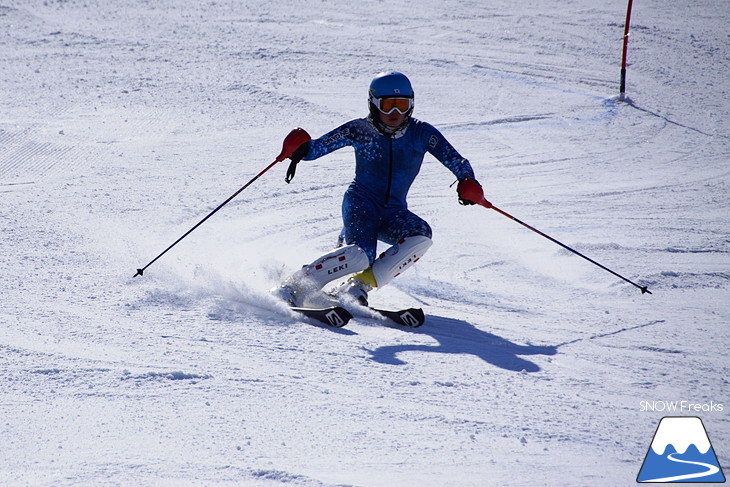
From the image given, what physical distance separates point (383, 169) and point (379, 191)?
0.52ft

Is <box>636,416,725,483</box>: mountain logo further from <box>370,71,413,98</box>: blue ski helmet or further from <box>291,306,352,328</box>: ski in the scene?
<box>370,71,413,98</box>: blue ski helmet

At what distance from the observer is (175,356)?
424cm

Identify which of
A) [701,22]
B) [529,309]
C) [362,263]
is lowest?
[529,309]

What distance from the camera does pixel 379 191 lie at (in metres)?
5.50

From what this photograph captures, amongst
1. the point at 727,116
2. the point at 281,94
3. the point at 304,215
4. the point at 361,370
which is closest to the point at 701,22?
the point at 727,116

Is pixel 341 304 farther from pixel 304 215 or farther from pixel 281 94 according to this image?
pixel 281 94

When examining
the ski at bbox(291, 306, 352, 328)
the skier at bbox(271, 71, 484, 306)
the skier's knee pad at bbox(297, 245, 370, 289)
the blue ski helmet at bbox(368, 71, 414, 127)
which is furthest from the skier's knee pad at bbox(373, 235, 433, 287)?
the blue ski helmet at bbox(368, 71, 414, 127)

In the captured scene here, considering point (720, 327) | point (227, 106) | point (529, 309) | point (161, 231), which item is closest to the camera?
point (720, 327)

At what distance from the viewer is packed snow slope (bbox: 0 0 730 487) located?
3570 millimetres

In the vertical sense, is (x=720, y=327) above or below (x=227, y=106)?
below

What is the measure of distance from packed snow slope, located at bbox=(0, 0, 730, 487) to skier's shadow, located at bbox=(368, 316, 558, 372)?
0.02 metres

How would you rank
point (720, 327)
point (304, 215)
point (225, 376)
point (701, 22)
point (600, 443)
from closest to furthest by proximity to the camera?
point (600, 443) < point (225, 376) < point (720, 327) < point (304, 215) < point (701, 22)

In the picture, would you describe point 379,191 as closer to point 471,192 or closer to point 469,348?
point 471,192

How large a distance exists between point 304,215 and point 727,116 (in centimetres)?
582
